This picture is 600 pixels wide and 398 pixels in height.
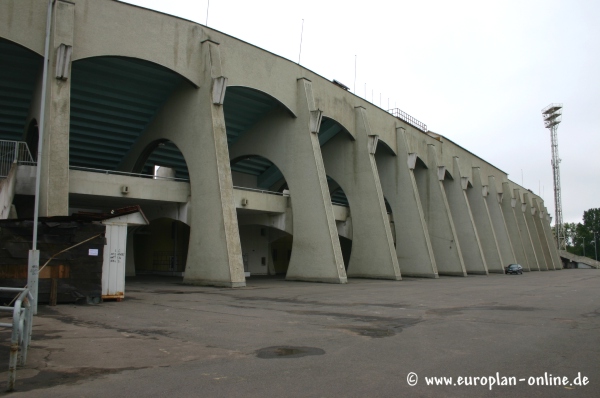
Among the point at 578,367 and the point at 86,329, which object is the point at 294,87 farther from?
the point at 578,367

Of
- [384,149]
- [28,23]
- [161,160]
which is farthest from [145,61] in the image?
[384,149]

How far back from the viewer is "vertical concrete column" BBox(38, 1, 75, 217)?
1764 cm

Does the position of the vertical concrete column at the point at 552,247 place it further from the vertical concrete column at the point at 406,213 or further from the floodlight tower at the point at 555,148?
the vertical concrete column at the point at 406,213

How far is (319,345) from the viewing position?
8.10 meters

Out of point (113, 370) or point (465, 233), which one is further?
point (465, 233)

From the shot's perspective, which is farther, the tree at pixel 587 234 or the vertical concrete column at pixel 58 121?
the tree at pixel 587 234

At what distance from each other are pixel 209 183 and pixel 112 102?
29.1 feet

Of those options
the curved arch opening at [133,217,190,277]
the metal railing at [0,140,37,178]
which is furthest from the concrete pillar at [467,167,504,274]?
the metal railing at [0,140,37,178]

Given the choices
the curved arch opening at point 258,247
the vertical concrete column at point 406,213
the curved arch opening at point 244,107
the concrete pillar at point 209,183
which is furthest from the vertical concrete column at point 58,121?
the vertical concrete column at point 406,213

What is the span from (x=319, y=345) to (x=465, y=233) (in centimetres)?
3937

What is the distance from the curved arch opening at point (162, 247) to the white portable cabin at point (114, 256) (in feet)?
61.6

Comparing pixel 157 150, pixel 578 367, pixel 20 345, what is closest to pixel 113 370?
pixel 20 345

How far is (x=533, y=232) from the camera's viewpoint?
6888 cm

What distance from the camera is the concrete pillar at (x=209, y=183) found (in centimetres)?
2134
